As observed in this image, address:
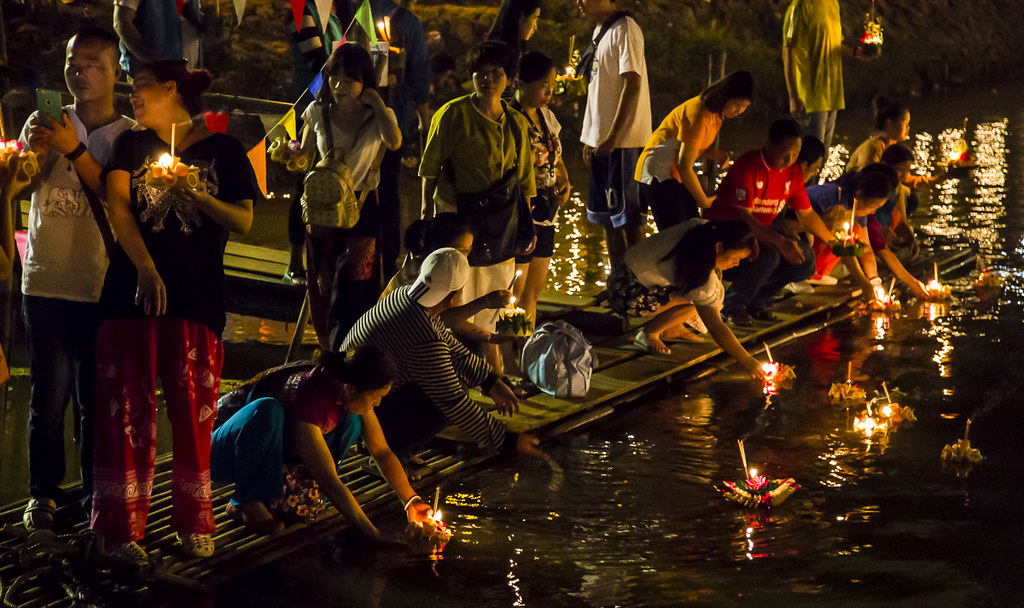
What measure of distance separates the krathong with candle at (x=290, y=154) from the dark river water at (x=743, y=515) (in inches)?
70.4

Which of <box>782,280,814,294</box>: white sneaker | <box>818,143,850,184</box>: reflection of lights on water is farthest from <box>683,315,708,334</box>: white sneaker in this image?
<box>818,143,850,184</box>: reflection of lights on water

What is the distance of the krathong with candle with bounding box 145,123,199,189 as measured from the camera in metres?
4.16

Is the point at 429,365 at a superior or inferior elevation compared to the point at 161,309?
inferior

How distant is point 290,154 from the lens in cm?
641

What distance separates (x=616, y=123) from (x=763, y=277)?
1.32 meters

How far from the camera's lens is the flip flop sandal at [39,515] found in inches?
187

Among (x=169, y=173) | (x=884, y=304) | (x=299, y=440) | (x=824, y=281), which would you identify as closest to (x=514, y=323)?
(x=299, y=440)

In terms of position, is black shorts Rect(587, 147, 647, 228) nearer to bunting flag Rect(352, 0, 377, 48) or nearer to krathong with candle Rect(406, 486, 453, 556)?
bunting flag Rect(352, 0, 377, 48)

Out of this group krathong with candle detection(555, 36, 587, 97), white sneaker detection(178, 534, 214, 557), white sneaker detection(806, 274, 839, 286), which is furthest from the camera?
white sneaker detection(806, 274, 839, 286)

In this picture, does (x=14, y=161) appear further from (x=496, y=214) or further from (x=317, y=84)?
(x=496, y=214)

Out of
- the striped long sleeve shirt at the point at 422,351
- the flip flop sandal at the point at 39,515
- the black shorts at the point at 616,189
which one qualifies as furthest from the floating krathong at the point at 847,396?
the flip flop sandal at the point at 39,515

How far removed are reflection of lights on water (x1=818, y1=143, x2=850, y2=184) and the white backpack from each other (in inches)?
333

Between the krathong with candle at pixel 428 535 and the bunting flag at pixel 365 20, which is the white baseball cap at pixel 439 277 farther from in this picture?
Answer: the bunting flag at pixel 365 20

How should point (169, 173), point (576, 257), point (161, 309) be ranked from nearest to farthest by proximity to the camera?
1. point (169, 173)
2. point (161, 309)
3. point (576, 257)
